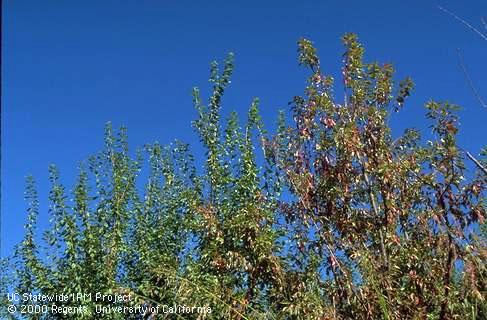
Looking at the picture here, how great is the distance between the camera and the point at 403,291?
4672mm

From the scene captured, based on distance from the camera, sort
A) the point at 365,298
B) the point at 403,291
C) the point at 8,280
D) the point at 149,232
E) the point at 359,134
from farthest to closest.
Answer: the point at 8,280
the point at 149,232
the point at 359,134
the point at 403,291
the point at 365,298

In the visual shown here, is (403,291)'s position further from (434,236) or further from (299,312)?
(299,312)

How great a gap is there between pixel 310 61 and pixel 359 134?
1.31 m

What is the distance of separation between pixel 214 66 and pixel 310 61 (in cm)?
345

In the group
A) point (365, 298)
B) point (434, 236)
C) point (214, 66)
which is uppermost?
point (214, 66)

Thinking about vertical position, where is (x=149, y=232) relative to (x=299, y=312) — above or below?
above

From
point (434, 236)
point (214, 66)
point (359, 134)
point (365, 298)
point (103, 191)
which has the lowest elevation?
point (365, 298)

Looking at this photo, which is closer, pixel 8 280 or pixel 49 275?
pixel 49 275

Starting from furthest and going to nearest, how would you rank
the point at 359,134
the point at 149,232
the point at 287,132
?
1. the point at 149,232
2. the point at 287,132
3. the point at 359,134

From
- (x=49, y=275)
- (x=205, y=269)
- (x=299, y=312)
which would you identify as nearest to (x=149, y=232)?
(x=49, y=275)

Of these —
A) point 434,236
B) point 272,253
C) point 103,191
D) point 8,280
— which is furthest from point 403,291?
point 8,280

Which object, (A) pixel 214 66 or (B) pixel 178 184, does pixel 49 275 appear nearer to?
(B) pixel 178 184

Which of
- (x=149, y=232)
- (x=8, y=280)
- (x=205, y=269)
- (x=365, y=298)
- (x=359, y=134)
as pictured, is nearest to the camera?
(x=365, y=298)

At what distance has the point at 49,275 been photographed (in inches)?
375
